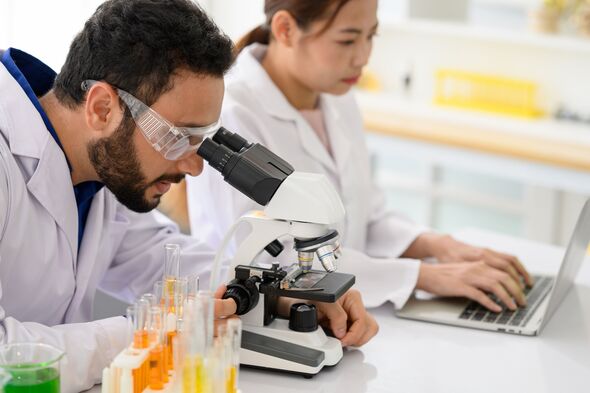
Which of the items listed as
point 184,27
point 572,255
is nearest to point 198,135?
point 184,27

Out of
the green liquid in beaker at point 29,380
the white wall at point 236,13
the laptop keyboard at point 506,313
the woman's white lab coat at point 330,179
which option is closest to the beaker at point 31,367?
the green liquid in beaker at point 29,380

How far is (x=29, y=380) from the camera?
1.28 metres

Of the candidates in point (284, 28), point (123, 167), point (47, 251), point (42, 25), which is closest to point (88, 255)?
point (47, 251)

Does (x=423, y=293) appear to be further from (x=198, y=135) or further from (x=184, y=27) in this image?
(x=184, y=27)

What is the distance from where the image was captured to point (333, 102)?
9.04 ft

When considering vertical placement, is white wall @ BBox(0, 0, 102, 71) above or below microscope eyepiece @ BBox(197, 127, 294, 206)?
above

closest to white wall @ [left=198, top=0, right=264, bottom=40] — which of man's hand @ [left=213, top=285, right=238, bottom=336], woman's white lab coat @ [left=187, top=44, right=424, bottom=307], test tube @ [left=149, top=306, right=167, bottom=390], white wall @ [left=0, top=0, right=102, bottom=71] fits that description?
white wall @ [left=0, top=0, right=102, bottom=71]

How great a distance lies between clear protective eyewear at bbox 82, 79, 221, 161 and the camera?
5.66 feet

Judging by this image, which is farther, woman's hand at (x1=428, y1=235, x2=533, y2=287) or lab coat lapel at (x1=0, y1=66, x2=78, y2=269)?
woman's hand at (x1=428, y1=235, x2=533, y2=287)

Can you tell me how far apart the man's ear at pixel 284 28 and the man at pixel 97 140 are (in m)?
0.63

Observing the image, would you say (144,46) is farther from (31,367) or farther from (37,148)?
(31,367)

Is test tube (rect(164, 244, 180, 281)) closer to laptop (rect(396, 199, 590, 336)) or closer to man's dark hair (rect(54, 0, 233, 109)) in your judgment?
man's dark hair (rect(54, 0, 233, 109))

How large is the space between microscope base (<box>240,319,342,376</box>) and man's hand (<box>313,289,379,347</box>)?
0.05 meters

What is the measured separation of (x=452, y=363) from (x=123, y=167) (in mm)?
766
